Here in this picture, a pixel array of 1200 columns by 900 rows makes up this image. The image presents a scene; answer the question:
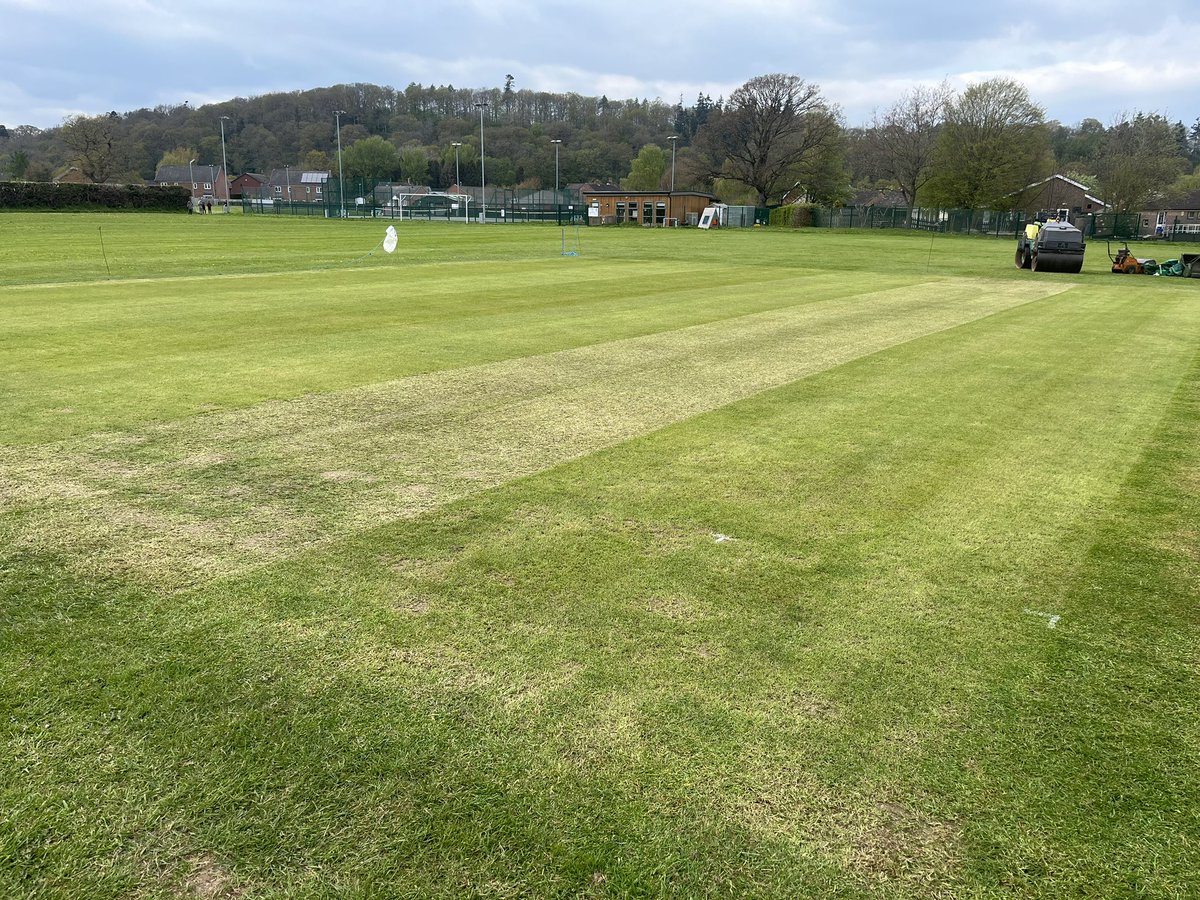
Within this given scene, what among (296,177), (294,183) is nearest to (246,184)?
(296,177)

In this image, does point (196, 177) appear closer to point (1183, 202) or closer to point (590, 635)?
point (1183, 202)

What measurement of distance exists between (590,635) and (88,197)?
70.1 metres

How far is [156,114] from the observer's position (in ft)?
479

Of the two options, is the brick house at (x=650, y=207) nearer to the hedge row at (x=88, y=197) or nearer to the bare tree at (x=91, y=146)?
the hedge row at (x=88, y=197)

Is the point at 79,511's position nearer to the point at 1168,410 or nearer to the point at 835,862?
the point at 835,862

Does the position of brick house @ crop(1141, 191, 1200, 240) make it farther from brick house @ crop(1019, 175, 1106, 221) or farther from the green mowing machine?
the green mowing machine

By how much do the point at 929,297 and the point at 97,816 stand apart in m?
19.9

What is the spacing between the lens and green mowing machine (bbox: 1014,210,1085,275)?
26891mm

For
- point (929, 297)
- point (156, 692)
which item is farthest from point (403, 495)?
point (929, 297)

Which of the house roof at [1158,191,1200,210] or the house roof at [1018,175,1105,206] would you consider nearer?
the house roof at [1018,175,1105,206]

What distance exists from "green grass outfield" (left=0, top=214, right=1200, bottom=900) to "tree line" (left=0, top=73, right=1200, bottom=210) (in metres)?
72.9

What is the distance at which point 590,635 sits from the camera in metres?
3.80

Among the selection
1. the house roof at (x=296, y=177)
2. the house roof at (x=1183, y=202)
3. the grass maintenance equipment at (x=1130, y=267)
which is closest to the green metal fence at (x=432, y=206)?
the grass maintenance equipment at (x=1130, y=267)

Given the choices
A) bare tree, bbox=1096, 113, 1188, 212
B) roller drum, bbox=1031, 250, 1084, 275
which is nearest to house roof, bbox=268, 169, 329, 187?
bare tree, bbox=1096, 113, 1188, 212
